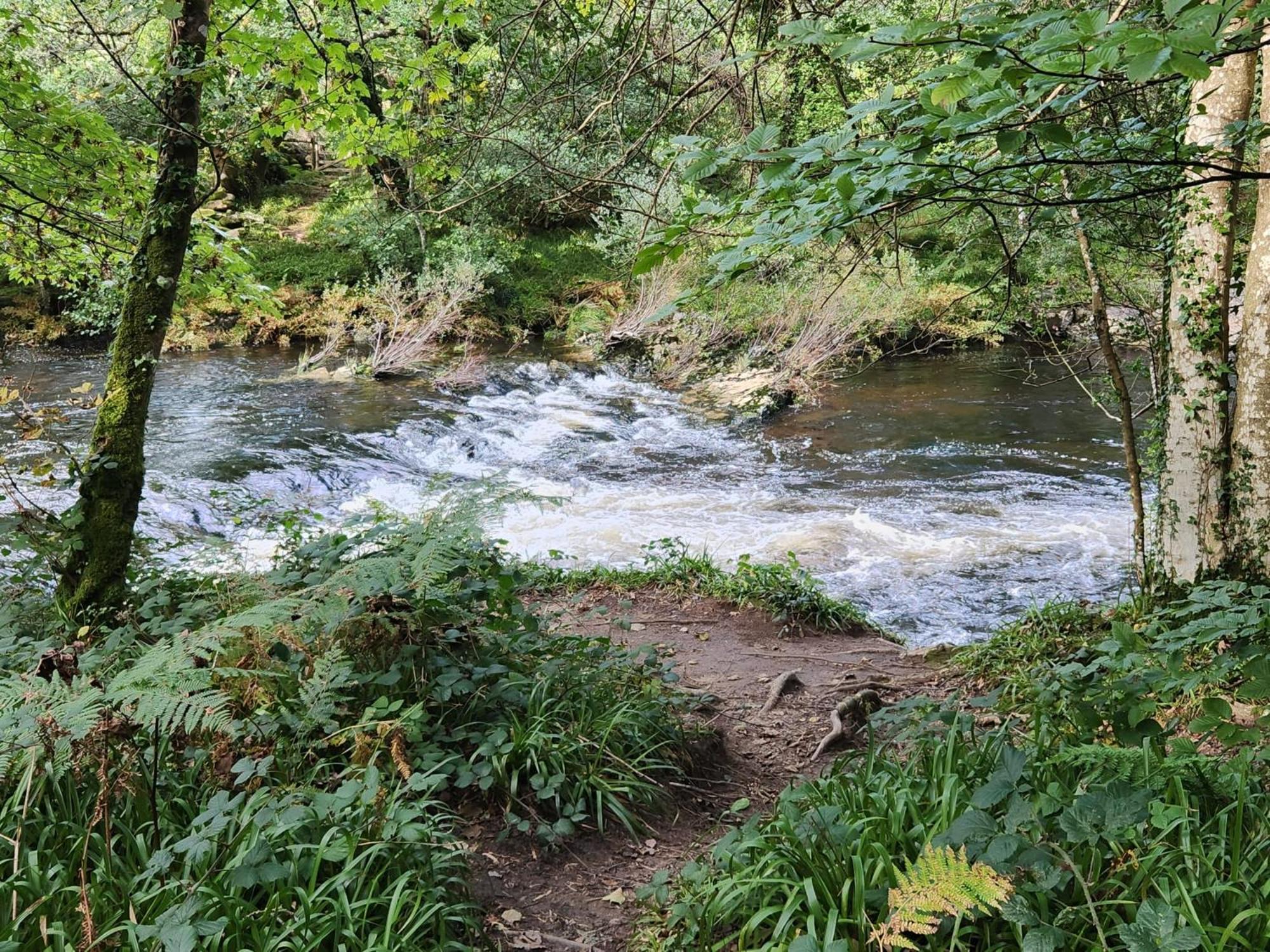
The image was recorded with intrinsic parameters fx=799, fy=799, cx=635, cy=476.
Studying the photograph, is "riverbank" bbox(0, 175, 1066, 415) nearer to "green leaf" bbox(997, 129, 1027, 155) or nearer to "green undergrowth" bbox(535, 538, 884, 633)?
"green undergrowth" bbox(535, 538, 884, 633)

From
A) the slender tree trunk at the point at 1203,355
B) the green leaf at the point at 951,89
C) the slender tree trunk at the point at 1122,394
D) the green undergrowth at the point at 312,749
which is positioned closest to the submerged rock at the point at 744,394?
the slender tree trunk at the point at 1122,394

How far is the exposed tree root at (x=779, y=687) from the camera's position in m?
4.67

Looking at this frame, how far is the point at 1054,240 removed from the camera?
23.4 feet

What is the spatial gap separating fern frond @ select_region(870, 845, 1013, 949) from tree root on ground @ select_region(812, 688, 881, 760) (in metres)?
2.16

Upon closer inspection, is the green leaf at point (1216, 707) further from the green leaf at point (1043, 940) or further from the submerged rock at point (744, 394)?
the submerged rock at point (744, 394)

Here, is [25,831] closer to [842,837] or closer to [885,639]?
[842,837]

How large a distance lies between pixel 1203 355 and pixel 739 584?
3523 millimetres

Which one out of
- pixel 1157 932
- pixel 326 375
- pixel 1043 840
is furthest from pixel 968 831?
pixel 326 375

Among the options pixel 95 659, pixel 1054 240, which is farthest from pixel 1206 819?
pixel 1054 240

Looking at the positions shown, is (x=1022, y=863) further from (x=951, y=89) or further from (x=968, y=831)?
(x=951, y=89)

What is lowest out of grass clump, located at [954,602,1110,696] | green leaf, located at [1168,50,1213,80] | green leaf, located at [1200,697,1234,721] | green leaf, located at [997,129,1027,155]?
grass clump, located at [954,602,1110,696]

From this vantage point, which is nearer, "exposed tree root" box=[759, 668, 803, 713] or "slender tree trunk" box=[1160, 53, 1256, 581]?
"slender tree trunk" box=[1160, 53, 1256, 581]

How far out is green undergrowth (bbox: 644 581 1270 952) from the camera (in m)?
1.96

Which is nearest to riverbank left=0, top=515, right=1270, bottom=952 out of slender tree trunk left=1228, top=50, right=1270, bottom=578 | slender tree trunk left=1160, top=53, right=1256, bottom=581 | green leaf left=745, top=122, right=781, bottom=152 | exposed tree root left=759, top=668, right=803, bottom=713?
exposed tree root left=759, top=668, right=803, bottom=713
